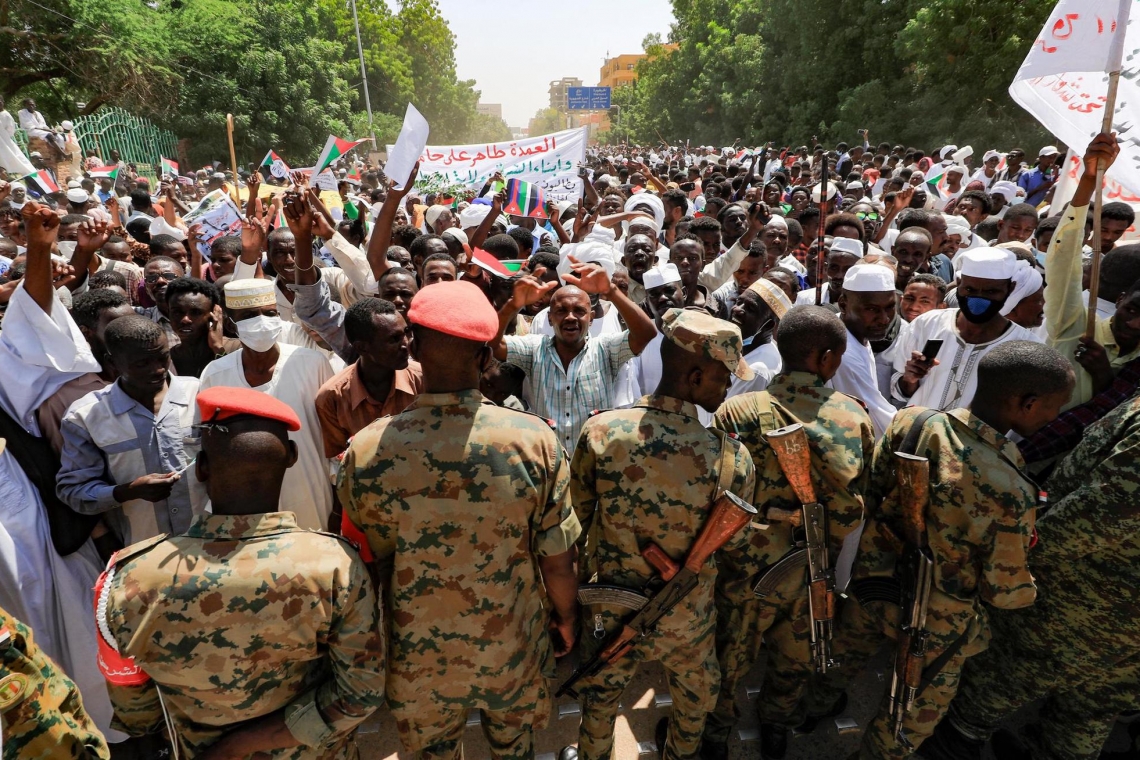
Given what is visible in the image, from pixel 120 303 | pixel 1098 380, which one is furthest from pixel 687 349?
pixel 120 303

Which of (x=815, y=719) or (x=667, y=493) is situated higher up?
(x=667, y=493)

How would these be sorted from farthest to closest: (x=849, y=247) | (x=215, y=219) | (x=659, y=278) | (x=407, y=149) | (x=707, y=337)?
(x=215, y=219)
(x=849, y=247)
(x=407, y=149)
(x=659, y=278)
(x=707, y=337)

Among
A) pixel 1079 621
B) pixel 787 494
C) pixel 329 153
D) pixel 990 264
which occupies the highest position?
pixel 329 153

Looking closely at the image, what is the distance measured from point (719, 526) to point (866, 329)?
1654 millimetres

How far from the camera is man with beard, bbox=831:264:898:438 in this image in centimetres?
319

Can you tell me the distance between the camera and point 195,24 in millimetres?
23703

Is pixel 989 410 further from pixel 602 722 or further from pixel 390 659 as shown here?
pixel 390 659

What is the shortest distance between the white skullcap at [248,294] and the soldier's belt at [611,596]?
192cm

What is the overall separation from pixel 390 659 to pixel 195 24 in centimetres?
2922

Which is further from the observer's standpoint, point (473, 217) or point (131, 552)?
point (473, 217)

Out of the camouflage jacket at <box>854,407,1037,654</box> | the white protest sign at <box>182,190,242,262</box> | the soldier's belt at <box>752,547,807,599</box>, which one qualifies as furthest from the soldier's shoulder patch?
the white protest sign at <box>182,190,242,262</box>

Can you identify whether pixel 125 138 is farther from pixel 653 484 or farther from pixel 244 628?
pixel 653 484

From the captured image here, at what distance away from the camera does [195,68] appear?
23.9 meters

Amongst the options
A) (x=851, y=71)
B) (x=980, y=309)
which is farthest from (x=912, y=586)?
(x=851, y=71)
